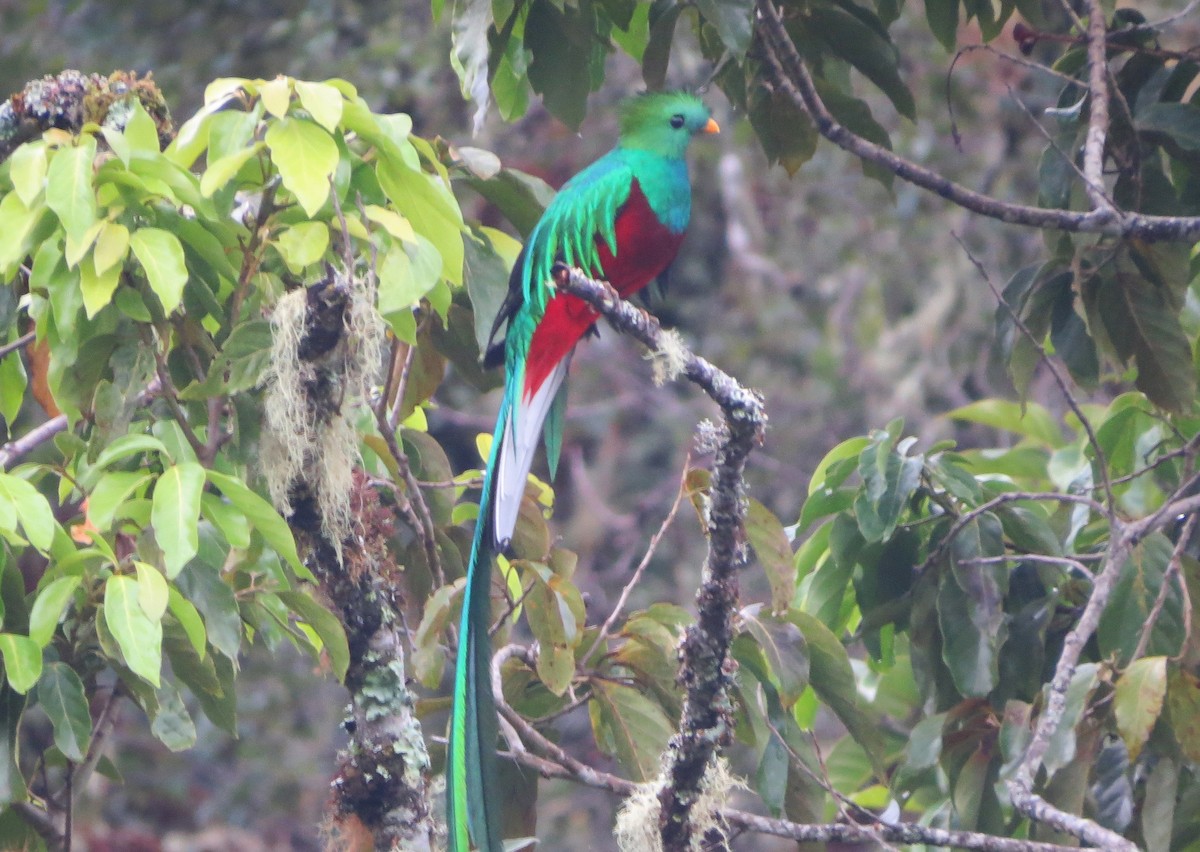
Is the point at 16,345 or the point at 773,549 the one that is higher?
the point at 16,345

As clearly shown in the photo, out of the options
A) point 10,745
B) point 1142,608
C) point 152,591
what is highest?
point 152,591

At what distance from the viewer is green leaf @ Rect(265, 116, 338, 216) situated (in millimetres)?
1578

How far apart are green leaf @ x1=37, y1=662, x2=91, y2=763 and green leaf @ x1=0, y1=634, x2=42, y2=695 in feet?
0.45

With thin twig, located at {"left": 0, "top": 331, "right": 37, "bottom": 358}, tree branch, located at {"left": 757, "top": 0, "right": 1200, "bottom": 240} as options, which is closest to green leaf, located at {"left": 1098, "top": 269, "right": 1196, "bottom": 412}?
tree branch, located at {"left": 757, "top": 0, "right": 1200, "bottom": 240}

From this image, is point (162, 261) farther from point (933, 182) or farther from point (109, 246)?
point (933, 182)

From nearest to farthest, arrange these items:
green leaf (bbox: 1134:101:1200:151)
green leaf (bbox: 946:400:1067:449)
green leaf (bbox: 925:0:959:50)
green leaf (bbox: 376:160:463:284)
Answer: green leaf (bbox: 376:160:463:284), green leaf (bbox: 1134:101:1200:151), green leaf (bbox: 925:0:959:50), green leaf (bbox: 946:400:1067:449)

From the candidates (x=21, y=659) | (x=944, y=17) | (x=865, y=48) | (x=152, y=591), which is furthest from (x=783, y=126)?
(x=21, y=659)

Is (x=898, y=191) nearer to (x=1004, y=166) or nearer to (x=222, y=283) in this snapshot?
(x=1004, y=166)

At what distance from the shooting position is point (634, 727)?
6.31ft

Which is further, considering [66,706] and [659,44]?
[659,44]

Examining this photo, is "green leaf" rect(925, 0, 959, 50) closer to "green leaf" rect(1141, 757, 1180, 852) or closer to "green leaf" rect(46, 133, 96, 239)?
"green leaf" rect(1141, 757, 1180, 852)

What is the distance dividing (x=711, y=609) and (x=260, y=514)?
53 centimetres

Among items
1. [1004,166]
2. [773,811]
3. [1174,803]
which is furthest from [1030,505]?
[1004,166]

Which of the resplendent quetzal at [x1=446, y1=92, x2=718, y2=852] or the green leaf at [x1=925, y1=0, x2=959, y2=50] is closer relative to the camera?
the resplendent quetzal at [x1=446, y1=92, x2=718, y2=852]
